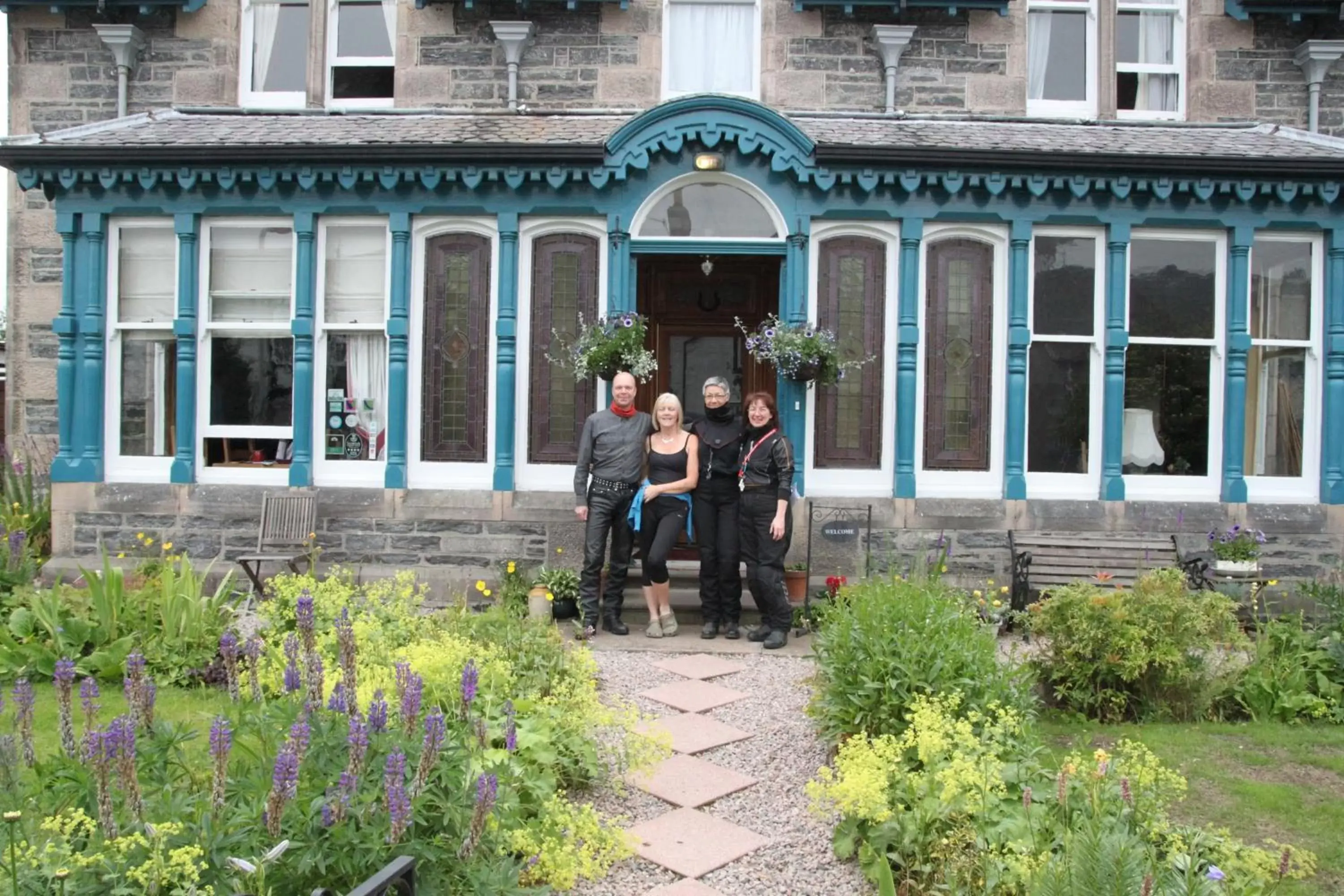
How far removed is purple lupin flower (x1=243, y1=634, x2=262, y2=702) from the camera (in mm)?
3463

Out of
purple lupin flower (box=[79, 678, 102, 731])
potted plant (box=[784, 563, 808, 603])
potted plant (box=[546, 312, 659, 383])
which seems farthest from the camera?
potted plant (box=[546, 312, 659, 383])

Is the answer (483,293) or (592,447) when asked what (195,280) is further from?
(592,447)

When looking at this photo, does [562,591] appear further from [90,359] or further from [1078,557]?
[90,359]

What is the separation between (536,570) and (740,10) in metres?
5.86

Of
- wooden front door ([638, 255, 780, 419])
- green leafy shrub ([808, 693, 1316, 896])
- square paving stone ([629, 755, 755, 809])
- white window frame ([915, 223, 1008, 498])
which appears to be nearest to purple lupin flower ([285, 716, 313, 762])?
green leafy shrub ([808, 693, 1316, 896])

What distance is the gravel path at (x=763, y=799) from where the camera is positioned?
3814mm

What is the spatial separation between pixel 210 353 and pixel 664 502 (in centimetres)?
442

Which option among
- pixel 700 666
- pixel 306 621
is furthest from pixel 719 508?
pixel 306 621

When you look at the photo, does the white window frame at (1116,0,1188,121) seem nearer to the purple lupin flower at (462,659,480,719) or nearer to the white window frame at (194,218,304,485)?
the white window frame at (194,218,304,485)

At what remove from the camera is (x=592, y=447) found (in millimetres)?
7801

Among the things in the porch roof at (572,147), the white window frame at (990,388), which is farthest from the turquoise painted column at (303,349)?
the white window frame at (990,388)

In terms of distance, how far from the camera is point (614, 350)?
8242 millimetres

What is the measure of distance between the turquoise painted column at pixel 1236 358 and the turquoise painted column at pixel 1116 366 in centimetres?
89

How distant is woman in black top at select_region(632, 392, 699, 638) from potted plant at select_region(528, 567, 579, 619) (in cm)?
74
